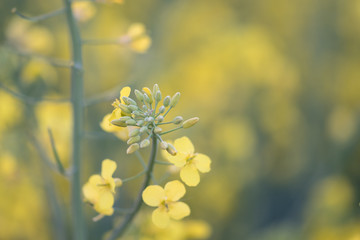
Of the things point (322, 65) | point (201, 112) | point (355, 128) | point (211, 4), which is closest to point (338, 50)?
point (322, 65)

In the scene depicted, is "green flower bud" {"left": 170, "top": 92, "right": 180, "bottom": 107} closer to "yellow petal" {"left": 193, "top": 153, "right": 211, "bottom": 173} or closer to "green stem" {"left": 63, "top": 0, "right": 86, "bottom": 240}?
"yellow petal" {"left": 193, "top": 153, "right": 211, "bottom": 173}

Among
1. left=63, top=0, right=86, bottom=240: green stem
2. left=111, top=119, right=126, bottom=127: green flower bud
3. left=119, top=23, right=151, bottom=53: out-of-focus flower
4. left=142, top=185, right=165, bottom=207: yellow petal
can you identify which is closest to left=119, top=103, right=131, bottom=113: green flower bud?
left=111, top=119, right=126, bottom=127: green flower bud

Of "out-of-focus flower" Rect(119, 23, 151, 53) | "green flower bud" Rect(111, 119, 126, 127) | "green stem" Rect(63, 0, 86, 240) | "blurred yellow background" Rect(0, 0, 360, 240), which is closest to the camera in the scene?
"green flower bud" Rect(111, 119, 126, 127)

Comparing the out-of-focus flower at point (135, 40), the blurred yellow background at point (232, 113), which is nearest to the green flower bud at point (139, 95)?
the out-of-focus flower at point (135, 40)

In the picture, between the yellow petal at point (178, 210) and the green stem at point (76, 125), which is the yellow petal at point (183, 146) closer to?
the yellow petal at point (178, 210)

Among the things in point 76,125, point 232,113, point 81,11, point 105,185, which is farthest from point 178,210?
point 232,113

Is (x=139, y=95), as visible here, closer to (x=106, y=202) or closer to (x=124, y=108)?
(x=124, y=108)

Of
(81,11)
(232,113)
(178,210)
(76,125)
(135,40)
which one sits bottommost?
(178,210)

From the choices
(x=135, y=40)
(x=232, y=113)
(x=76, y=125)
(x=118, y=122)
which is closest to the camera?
(x=118, y=122)
